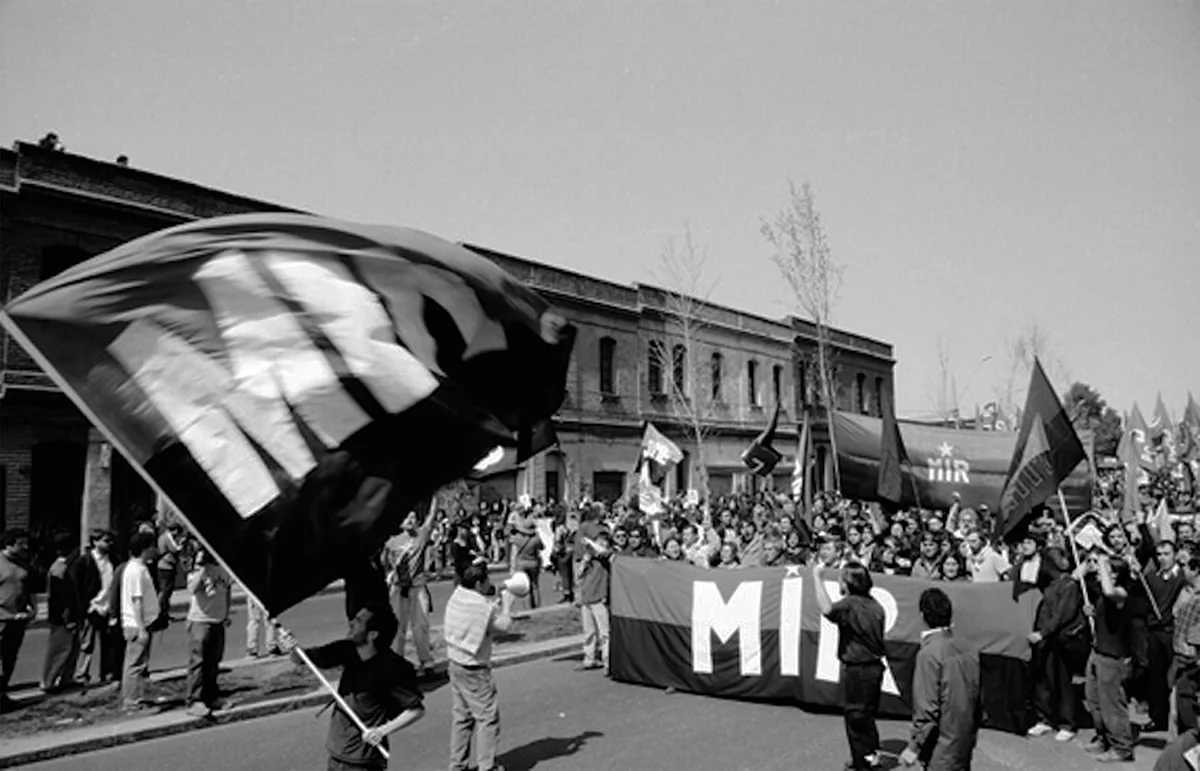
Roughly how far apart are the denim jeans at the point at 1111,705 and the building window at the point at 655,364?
2929 cm

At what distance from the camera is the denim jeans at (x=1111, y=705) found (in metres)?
7.50

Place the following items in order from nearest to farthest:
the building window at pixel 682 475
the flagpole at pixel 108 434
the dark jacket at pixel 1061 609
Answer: the flagpole at pixel 108 434 → the dark jacket at pixel 1061 609 → the building window at pixel 682 475

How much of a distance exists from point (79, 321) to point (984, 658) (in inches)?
309

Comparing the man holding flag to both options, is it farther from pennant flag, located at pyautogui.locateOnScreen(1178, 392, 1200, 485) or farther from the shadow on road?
pennant flag, located at pyautogui.locateOnScreen(1178, 392, 1200, 485)

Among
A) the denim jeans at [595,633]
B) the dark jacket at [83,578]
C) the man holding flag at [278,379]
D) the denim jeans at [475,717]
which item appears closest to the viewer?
the man holding flag at [278,379]

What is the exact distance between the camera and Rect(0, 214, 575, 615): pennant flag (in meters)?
3.94

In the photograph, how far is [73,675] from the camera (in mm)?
10305

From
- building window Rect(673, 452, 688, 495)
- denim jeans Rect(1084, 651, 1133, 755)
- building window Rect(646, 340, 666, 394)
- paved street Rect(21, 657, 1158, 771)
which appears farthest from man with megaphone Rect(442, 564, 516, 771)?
building window Rect(673, 452, 688, 495)

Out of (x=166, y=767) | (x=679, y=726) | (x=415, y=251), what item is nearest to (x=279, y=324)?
(x=415, y=251)

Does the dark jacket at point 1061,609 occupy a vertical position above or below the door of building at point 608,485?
below

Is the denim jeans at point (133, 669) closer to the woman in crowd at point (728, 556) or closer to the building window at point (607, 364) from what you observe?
the woman in crowd at point (728, 556)

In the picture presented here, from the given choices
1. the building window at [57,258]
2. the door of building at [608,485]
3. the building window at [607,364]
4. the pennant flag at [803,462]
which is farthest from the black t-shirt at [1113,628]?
the building window at [607,364]

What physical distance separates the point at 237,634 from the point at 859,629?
33.5 ft

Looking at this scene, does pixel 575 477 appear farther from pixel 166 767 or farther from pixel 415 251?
pixel 415 251
